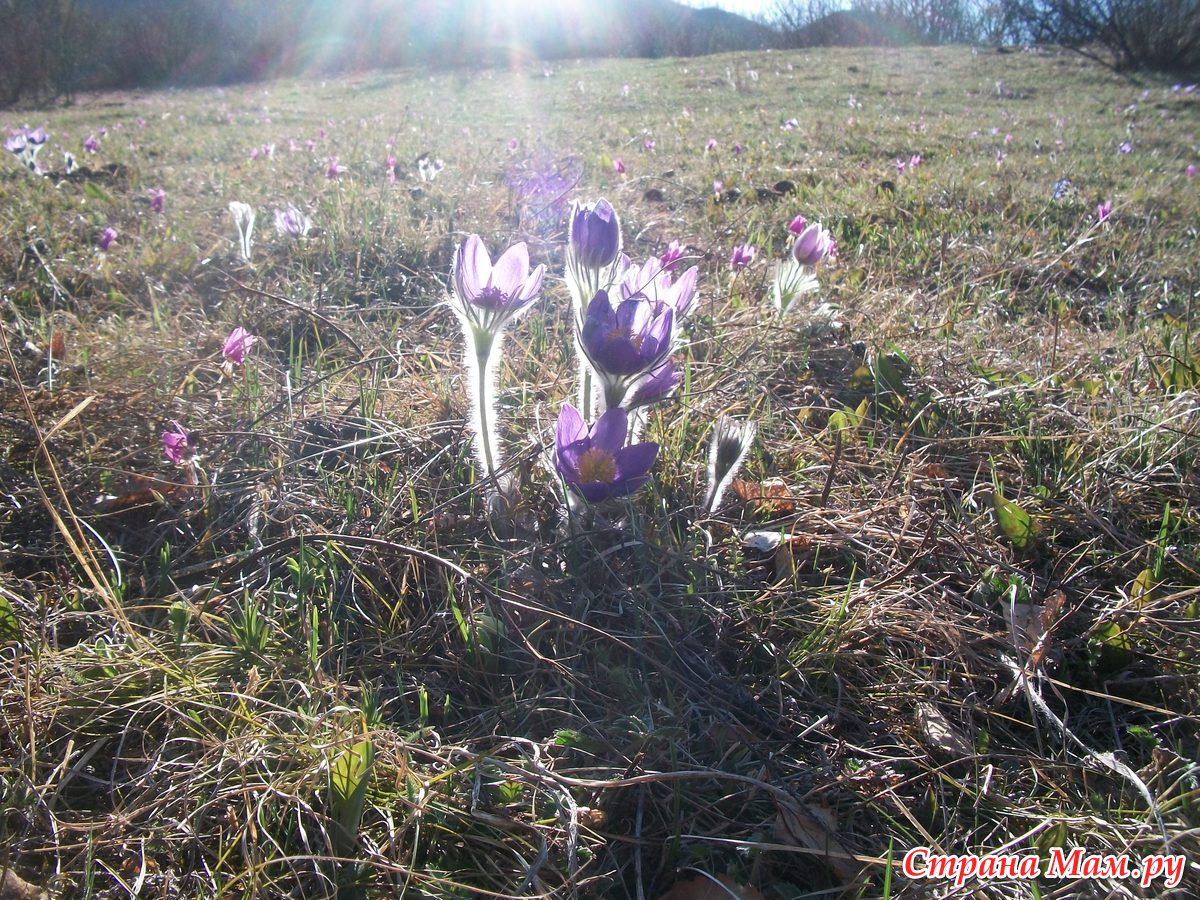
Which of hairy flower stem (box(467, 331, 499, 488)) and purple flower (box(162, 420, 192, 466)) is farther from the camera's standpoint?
purple flower (box(162, 420, 192, 466))

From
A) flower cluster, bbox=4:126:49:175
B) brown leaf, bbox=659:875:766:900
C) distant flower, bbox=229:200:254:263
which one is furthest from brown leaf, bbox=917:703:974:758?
flower cluster, bbox=4:126:49:175

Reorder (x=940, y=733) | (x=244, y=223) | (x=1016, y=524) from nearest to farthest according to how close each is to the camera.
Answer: (x=940, y=733)
(x=1016, y=524)
(x=244, y=223)

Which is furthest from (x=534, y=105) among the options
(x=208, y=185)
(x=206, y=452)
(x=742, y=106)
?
(x=206, y=452)

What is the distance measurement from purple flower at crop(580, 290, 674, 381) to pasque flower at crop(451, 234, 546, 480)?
0.16 meters

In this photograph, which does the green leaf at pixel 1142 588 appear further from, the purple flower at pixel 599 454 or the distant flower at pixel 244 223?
the distant flower at pixel 244 223

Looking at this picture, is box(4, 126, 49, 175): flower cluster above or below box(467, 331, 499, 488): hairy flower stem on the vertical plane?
above

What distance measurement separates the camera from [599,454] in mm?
1229

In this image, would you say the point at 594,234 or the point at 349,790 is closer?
the point at 349,790

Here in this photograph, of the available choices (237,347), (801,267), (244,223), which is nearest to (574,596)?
(237,347)

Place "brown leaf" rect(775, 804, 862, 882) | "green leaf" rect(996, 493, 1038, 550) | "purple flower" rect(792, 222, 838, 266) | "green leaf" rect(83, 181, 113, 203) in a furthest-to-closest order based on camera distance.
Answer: "green leaf" rect(83, 181, 113, 203) < "purple flower" rect(792, 222, 838, 266) < "green leaf" rect(996, 493, 1038, 550) < "brown leaf" rect(775, 804, 862, 882)

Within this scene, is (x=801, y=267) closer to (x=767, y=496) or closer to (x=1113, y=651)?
(x=767, y=496)

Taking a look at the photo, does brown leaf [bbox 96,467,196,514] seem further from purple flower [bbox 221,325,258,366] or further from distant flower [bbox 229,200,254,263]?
distant flower [bbox 229,200,254,263]

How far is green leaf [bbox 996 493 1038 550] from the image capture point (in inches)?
54.6

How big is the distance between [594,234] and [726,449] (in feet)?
1.46
